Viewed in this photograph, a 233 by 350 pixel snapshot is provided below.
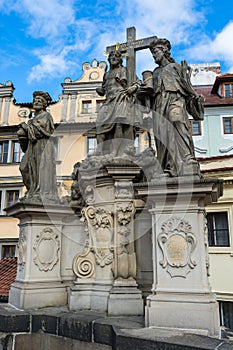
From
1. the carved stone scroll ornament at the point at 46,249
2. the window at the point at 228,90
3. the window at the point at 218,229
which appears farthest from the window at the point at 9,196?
the carved stone scroll ornament at the point at 46,249

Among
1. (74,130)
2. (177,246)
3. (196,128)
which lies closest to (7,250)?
(74,130)

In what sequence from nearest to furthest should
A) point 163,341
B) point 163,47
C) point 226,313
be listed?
point 163,341
point 163,47
point 226,313

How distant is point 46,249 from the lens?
219 inches

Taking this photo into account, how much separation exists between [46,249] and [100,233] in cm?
97

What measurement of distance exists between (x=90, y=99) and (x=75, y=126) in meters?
2.02

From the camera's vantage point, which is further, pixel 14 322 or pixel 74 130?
pixel 74 130

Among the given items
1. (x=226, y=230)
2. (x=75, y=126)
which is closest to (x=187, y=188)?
(x=226, y=230)

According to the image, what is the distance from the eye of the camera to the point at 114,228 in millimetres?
5211

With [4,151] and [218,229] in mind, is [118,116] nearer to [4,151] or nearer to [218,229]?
[218,229]

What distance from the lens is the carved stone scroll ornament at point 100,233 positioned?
17.0 ft

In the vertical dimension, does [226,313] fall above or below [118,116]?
below

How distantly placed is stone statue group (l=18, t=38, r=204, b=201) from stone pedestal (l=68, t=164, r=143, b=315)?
584 mm

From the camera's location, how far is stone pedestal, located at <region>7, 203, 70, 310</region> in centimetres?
526

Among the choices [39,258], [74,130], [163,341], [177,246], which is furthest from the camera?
[74,130]
